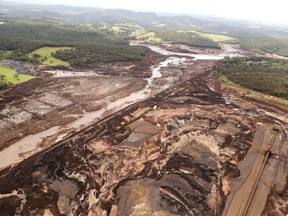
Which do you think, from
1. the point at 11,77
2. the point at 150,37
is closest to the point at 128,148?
the point at 11,77

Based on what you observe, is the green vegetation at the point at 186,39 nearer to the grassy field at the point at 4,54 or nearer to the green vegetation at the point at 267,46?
the green vegetation at the point at 267,46

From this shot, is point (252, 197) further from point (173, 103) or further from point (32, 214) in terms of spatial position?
point (173, 103)

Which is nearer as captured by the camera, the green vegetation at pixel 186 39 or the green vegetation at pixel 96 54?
the green vegetation at pixel 96 54

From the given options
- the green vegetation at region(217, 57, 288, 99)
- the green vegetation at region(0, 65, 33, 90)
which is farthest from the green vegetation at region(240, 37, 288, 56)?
the green vegetation at region(0, 65, 33, 90)

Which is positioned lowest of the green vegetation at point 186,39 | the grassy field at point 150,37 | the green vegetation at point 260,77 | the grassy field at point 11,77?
the grassy field at point 150,37

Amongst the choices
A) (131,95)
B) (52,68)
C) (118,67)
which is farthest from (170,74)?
(52,68)

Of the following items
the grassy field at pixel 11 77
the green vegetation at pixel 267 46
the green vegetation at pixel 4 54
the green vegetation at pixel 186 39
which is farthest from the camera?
the green vegetation at pixel 186 39

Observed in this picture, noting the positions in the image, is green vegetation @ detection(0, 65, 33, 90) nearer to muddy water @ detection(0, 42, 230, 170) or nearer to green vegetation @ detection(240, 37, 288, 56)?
muddy water @ detection(0, 42, 230, 170)

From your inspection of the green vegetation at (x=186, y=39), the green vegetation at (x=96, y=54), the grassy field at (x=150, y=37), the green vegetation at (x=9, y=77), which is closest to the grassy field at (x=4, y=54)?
the green vegetation at (x=96, y=54)

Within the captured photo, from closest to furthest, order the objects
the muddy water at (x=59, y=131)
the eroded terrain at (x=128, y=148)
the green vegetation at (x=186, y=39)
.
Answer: the eroded terrain at (x=128, y=148) → the muddy water at (x=59, y=131) → the green vegetation at (x=186, y=39)
